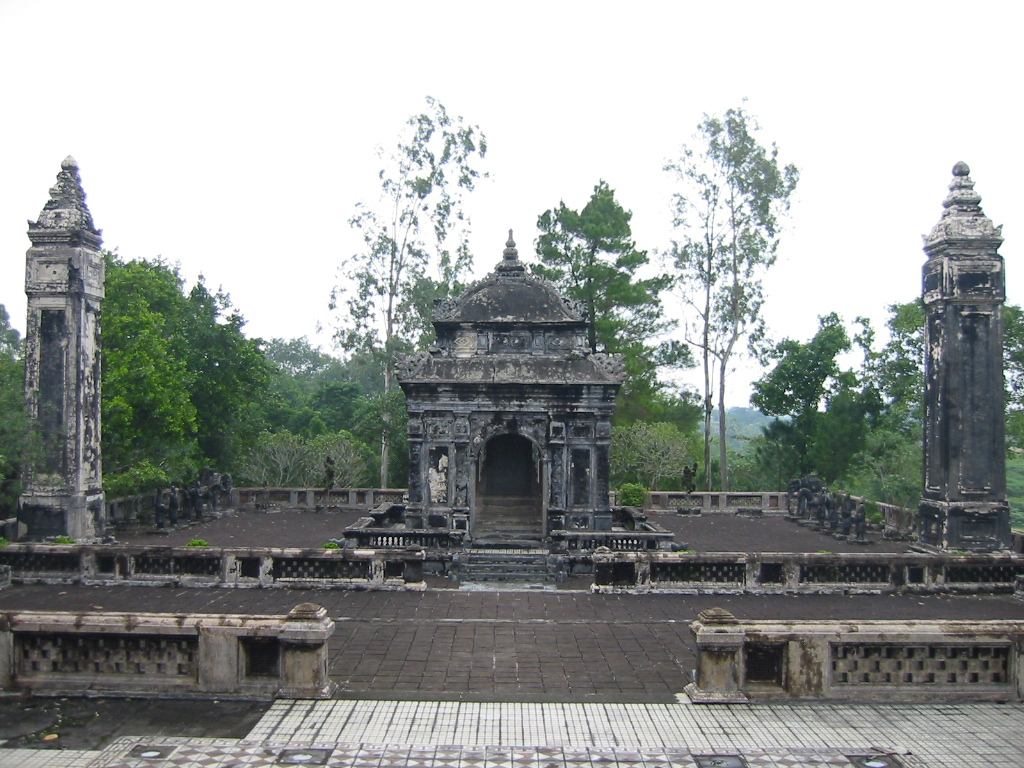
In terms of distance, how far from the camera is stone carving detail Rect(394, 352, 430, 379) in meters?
19.3

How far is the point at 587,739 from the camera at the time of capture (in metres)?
7.39

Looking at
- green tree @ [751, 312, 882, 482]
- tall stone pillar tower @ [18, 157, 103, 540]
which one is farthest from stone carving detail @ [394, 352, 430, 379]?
green tree @ [751, 312, 882, 482]

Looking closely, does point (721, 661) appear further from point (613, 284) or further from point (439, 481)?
point (613, 284)

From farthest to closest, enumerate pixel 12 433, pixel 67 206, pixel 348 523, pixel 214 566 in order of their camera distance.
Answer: pixel 348 523
pixel 67 206
pixel 12 433
pixel 214 566

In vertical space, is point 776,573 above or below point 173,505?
below

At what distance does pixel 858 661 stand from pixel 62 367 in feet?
57.6

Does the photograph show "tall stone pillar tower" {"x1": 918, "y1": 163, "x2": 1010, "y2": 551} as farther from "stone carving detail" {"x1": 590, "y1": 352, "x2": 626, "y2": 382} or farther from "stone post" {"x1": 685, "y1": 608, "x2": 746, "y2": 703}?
"stone post" {"x1": 685, "y1": 608, "x2": 746, "y2": 703}

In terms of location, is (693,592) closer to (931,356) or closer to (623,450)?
(931,356)

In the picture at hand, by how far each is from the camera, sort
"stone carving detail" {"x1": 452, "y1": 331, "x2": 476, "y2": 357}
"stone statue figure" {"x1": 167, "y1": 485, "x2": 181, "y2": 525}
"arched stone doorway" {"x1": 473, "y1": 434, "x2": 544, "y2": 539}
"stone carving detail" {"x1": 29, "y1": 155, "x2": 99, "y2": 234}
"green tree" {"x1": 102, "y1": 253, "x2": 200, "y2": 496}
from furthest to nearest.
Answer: "stone statue figure" {"x1": 167, "y1": 485, "x2": 181, "y2": 525}
"green tree" {"x1": 102, "y1": 253, "x2": 200, "y2": 496}
"arched stone doorway" {"x1": 473, "y1": 434, "x2": 544, "y2": 539}
"stone carving detail" {"x1": 452, "y1": 331, "x2": 476, "y2": 357}
"stone carving detail" {"x1": 29, "y1": 155, "x2": 99, "y2": 234}

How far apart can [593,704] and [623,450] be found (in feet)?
83.4

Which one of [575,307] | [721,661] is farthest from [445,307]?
[721,661]

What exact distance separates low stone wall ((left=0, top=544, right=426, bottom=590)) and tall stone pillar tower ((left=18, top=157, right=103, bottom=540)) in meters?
2.62

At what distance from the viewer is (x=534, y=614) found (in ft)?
43.5

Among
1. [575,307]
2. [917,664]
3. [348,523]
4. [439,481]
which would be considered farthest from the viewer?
[348,523]
